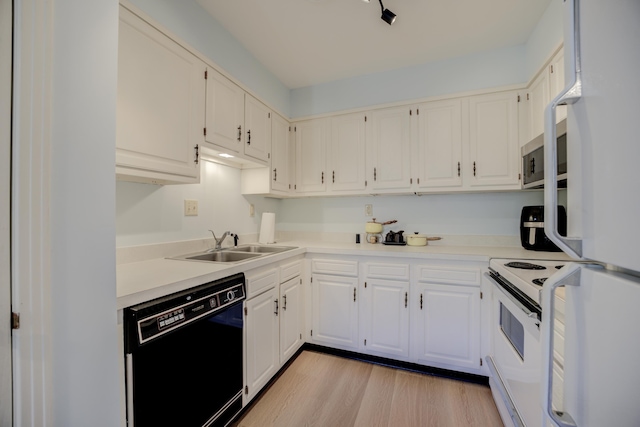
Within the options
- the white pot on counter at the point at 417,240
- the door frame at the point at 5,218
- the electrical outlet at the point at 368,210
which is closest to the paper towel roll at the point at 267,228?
the electrical outlet at the point at 368,210

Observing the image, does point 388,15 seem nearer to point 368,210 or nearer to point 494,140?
point 494,140

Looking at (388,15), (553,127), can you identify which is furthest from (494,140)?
(553,127)

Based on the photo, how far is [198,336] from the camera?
49.6 inches

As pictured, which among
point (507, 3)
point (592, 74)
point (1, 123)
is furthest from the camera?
point (507, 3)

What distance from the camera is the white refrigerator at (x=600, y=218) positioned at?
403mm

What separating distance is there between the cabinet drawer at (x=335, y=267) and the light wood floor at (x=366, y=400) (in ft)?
2.38

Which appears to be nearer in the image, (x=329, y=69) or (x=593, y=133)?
(x=593, y=133)

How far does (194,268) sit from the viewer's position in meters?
1.42

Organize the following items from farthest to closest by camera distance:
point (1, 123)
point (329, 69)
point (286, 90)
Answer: point (286, 90)
point (329, 69)
point (1, 123)

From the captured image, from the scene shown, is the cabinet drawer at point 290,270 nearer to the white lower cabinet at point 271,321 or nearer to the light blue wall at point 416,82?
the white lower cabinet at point 271,321

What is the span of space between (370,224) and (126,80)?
2.08 metres

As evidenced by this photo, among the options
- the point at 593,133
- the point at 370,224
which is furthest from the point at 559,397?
the point at 370,224

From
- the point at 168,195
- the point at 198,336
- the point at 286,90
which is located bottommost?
the point at 198,336

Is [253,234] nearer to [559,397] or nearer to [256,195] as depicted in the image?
[256,195]
